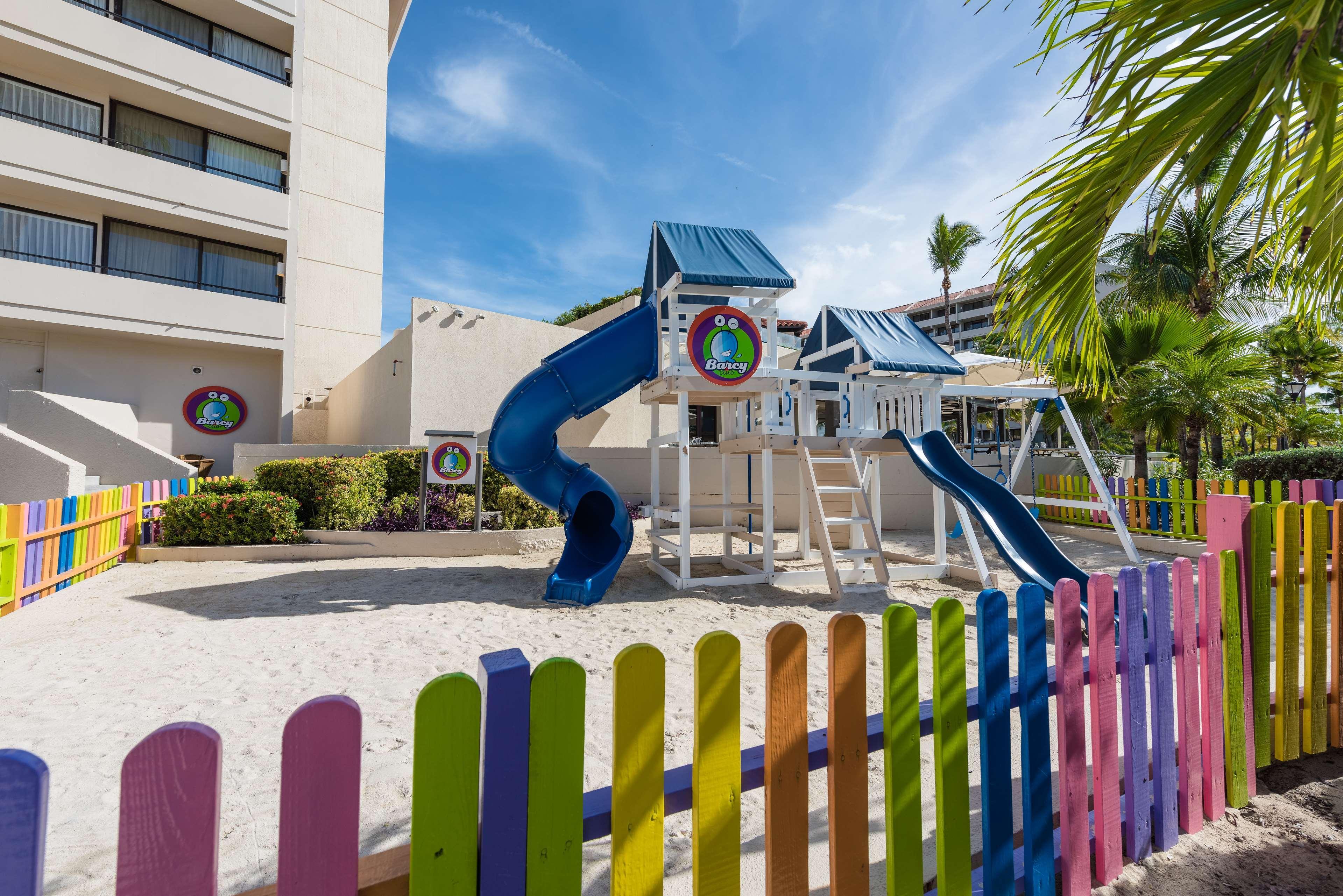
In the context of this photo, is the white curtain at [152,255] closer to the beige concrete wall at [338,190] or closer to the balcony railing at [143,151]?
the balcony railing at [143,151]

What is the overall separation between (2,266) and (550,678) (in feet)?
60.1

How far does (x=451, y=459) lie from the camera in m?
8.68

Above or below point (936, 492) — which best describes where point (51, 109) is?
above

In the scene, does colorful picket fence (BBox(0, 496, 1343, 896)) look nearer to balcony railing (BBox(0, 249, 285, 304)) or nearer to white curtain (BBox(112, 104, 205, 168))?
balcony railing (BBox(0, 249, 285, 304))

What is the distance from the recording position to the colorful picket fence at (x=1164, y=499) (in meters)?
8.16

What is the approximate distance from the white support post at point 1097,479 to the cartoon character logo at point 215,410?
17.9m

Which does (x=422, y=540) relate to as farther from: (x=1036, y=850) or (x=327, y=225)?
(x=327, y=225)

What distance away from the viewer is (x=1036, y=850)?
5.84 feet

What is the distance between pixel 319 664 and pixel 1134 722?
179 inches

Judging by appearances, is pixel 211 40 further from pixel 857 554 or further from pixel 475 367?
pixel 857 554

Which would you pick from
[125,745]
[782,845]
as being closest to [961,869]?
[782,845]

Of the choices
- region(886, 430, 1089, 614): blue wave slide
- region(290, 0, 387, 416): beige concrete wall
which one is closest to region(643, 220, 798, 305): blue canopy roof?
region(886, 430, 1089, 614): blue wave slide

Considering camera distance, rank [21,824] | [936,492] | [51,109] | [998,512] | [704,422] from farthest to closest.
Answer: [704,422] → [51,109] → [936,492] → [998,512] → [21,824]

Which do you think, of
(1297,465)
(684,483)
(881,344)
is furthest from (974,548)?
(1297,465)
